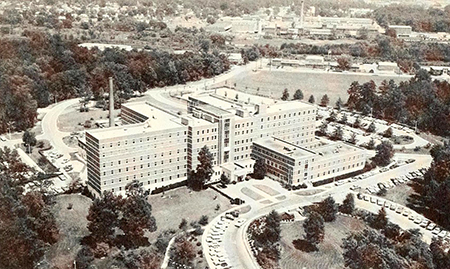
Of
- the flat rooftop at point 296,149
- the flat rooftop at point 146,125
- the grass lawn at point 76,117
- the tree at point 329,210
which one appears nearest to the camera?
the tree at point 329,210

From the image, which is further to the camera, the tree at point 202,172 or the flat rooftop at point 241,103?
the flat rooftop at point 241,103

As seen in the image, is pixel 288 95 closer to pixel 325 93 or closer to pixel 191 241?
pixel 325 93

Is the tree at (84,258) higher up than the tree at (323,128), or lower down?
lower down

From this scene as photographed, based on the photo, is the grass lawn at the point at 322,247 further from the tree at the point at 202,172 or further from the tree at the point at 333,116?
the tree at the point at 333,116

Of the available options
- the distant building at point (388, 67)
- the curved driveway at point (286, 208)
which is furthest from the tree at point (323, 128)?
the distant building at point (388, 67)

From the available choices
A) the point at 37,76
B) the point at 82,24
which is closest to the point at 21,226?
the point at 37,76

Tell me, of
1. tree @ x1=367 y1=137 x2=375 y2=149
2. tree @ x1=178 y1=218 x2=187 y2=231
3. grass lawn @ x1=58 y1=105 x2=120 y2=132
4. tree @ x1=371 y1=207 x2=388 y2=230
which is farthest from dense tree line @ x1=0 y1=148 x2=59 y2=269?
tree @ x1=367 y1=137 x2=375 y2=149

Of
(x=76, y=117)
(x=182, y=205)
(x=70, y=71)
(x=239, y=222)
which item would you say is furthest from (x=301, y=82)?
(x=239, y=222)

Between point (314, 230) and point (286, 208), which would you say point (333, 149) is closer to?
point (286, 208)

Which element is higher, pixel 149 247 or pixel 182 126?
pixel 182 126
